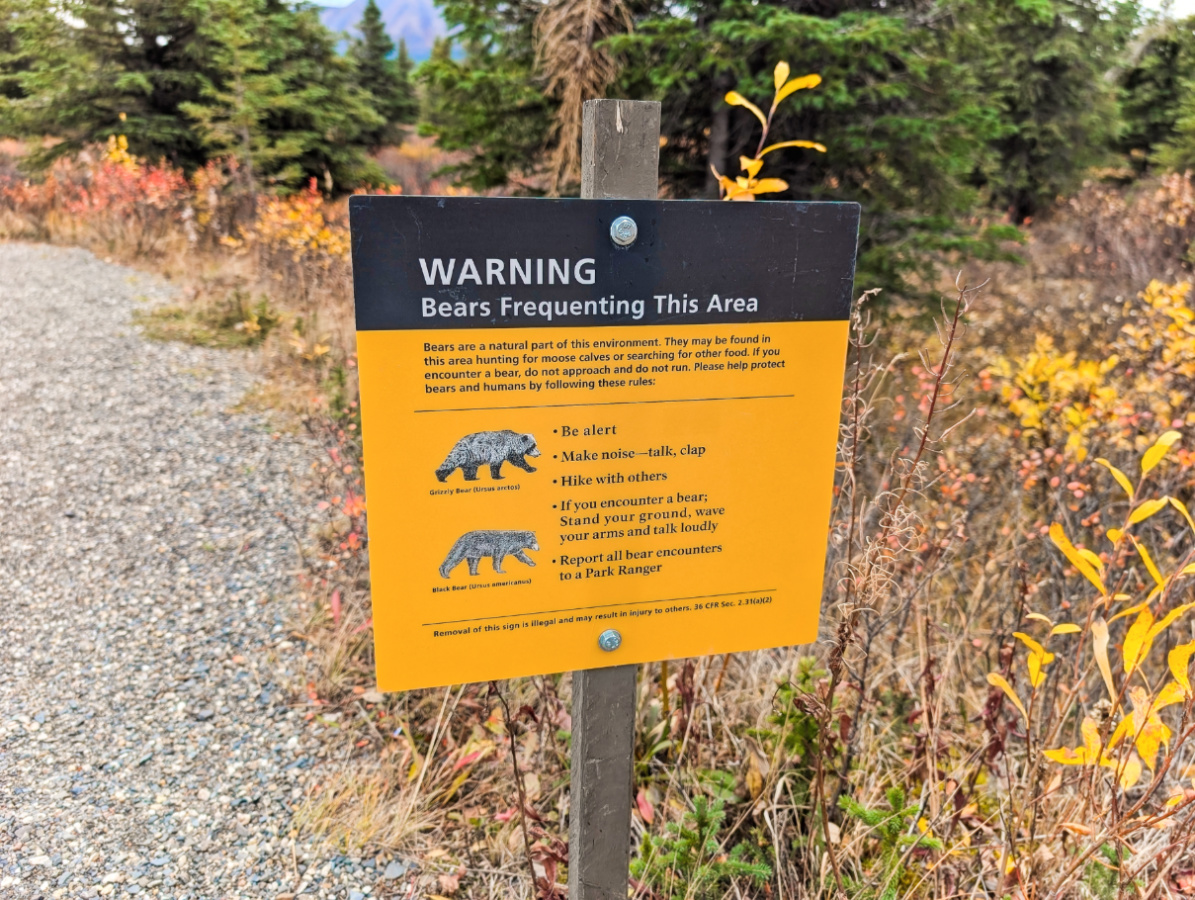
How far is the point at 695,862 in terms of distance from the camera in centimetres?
198

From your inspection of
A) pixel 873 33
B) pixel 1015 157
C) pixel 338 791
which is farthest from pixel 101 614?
pixel 1015 157

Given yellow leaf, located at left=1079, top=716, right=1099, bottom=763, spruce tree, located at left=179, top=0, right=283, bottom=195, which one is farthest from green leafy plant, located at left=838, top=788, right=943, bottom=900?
spruce tree, located at left=179, top=0, right=283, bottom=195

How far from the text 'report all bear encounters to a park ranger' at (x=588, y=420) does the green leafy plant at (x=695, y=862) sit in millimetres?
504

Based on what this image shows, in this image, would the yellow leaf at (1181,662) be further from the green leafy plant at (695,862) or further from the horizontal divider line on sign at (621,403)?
the green leafy plant at (695,862)

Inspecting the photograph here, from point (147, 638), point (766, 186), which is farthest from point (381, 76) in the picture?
point (766, 186)

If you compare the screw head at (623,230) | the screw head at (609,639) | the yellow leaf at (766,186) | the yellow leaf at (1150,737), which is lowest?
the yellow leaf at (1150,737)

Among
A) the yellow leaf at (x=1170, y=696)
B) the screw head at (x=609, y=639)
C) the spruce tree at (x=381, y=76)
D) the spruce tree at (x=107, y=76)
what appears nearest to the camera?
the yellow leaf at (x=1170, y=696)

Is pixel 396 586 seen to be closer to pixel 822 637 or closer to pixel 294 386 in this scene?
pixel 822 637

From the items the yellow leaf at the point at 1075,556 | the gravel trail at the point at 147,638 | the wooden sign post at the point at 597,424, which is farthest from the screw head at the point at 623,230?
the gravel trail at the point at 147,638

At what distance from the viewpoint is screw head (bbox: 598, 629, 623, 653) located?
156cm

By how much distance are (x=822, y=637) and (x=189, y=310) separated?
6.21 m

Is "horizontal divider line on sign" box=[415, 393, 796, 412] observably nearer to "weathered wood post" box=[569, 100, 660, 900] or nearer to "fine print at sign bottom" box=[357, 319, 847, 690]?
"fine print at sign bottom" box=[357, 319, 847, 690]

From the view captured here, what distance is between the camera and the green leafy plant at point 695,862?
6.02 feet

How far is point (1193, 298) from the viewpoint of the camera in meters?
5.79
